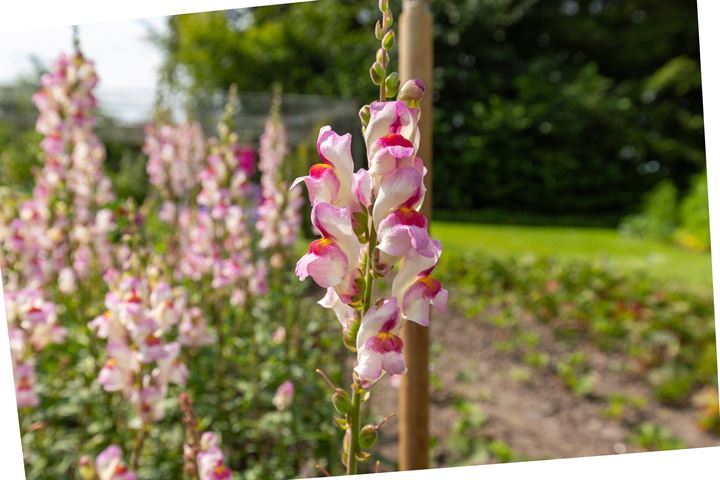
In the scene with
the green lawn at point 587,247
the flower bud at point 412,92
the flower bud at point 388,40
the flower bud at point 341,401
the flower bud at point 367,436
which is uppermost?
the flower bud at point 388,40

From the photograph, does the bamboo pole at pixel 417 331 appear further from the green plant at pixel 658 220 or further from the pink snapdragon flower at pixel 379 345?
the green plant at pixel 658 220

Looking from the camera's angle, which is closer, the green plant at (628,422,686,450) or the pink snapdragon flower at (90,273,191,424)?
the pink snapdragon flower at (90,273,191,424)

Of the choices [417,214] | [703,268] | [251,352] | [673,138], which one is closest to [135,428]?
[251,352]

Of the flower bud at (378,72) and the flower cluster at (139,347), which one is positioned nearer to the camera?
the flower bud at (378,72)

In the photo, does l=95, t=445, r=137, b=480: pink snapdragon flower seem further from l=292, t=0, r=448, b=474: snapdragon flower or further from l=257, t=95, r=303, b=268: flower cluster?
l=257, t=95, r=303, b=268: flower cluster

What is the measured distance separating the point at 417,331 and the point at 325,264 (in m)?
0.79

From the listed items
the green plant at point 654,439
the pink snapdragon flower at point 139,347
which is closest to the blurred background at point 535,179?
the green plant at point 654,439

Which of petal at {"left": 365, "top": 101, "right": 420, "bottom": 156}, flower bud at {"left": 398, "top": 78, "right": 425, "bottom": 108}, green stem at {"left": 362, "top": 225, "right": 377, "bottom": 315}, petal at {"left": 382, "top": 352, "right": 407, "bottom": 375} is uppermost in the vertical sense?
flower bud at {"left": 398, "top": 78, "right": 425, "bottom": 108}

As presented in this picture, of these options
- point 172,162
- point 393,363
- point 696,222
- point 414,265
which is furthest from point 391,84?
point 696,222

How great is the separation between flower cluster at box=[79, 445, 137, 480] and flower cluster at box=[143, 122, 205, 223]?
1509 mm

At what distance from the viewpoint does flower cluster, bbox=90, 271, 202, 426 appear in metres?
1.34

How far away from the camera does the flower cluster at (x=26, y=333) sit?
1.53 metres

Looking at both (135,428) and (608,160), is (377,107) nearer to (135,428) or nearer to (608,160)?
(135,428)

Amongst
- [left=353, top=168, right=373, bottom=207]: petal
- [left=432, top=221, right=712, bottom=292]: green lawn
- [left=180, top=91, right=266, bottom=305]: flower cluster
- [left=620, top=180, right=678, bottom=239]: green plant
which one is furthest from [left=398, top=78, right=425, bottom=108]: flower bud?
[left=620, top=180, right=678, bottom=239]: green plant
